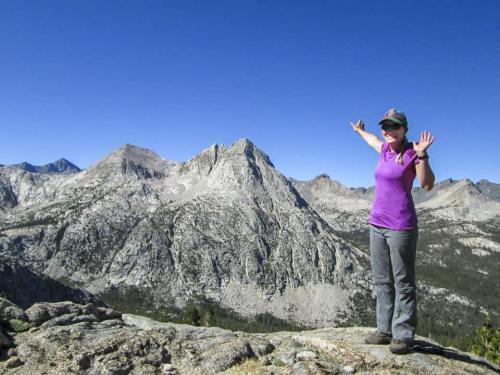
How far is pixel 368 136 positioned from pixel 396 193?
2.87 meters

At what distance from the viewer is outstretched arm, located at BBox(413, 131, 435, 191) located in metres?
10.2

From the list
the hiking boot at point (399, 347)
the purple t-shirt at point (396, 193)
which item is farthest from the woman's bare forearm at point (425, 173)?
the hiking boot at point (399, 347)

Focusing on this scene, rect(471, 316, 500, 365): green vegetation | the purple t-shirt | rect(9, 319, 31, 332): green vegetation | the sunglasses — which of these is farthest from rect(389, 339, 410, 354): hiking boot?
rect(471, 316, 500, 365): green vegetation

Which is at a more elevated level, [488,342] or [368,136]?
[368,136]

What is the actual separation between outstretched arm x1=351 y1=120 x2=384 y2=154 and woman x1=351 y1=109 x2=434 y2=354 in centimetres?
93

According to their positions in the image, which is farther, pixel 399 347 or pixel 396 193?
pixel 396 193

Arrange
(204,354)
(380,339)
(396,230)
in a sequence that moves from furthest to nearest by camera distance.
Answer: (204,354)
(380,339)
(396,230)

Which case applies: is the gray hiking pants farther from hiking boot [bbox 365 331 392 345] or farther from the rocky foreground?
the rocky foreground

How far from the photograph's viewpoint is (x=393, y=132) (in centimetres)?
1119

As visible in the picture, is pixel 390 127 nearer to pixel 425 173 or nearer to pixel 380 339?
pixel 425 173

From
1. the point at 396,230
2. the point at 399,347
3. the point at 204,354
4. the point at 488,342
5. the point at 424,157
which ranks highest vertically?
the point at 424,157

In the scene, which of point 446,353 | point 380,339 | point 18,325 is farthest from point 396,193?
point 18,325

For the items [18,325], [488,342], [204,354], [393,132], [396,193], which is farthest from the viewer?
[488,342]

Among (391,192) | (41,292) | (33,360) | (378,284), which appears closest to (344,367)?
(378,284)
